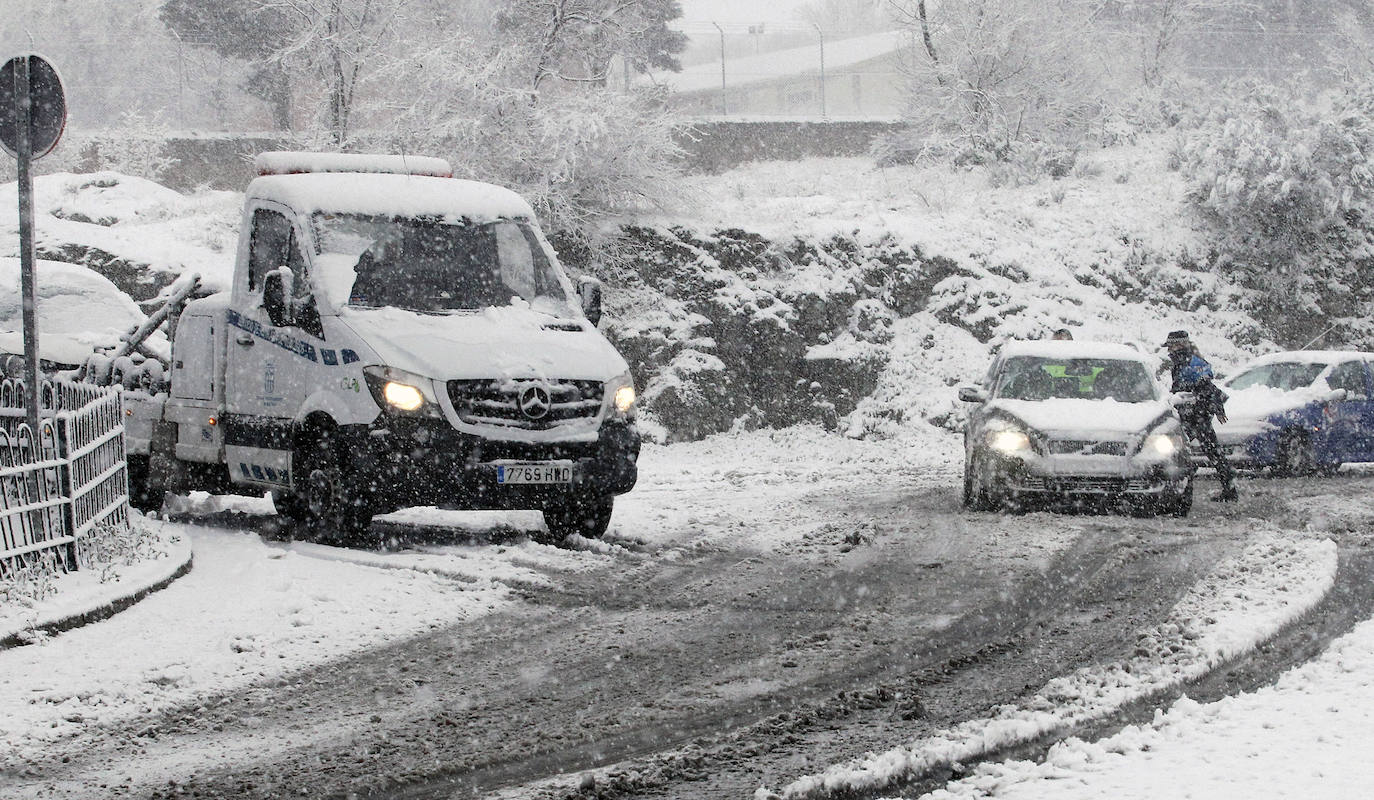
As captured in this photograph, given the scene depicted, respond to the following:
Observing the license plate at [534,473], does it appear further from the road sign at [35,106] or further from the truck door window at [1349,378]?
the truck door window at [1349,378]

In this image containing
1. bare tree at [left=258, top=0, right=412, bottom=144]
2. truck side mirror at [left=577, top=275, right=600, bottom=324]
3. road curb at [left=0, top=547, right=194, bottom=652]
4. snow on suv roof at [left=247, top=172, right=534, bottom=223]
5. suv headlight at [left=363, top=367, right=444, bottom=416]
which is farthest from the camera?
bare tree at [left=258, top=0, right=412, bottom=144]

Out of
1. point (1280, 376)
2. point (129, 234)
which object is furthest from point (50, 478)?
point (1280, 376)

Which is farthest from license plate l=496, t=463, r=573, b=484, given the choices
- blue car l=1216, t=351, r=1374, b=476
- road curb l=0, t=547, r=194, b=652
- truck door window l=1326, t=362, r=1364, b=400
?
truck door window l=1326, t=362, r=1364, b=400

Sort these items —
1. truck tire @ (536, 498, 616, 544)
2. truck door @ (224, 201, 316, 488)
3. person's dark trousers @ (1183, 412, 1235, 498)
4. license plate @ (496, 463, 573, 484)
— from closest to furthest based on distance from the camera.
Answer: license plate @ (496, 463, 573, 484)
truck door @ (224, 201, 316, 488)
truck tire @ (536, 498, 616, 544)
person's dark trousers @ (1183, 412, 1235, 498)

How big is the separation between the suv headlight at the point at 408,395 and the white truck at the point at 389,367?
0.01 metres

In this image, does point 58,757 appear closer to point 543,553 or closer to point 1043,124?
point 543,553

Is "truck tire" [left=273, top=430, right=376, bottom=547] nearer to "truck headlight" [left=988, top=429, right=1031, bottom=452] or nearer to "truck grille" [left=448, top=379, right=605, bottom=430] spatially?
"truck grille" [left=448, top=379, right=605, bottom=430]

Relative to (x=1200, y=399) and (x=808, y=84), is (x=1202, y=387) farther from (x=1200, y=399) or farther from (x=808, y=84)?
(x=808, y=84)

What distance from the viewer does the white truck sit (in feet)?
34.4

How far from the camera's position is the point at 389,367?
412 inches

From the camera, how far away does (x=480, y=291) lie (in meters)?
11.6

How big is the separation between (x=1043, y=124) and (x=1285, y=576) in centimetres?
2615

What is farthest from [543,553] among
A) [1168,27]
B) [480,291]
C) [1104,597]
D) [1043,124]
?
[1168,27]

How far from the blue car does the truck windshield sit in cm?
900
